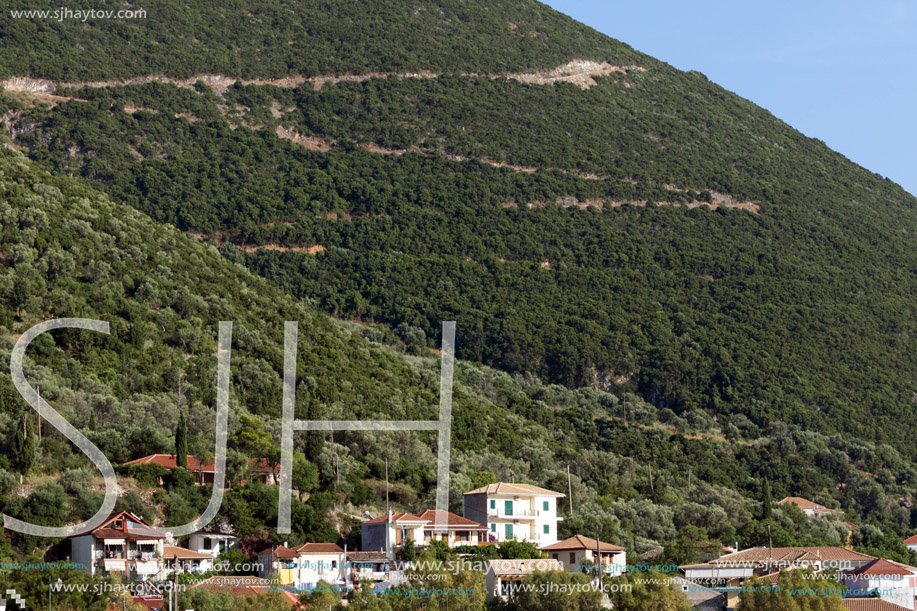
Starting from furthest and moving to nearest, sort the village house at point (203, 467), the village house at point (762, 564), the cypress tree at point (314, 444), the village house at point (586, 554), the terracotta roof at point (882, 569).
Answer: the cypress tree at point (314, 444) → the village house at point (762, 564) → the village house at point (586, 554) → the village house at point (203, 467) → the terracotta roof at point (882, 569)

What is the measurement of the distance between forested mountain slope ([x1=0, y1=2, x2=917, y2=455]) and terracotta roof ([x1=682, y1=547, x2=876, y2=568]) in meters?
44.2

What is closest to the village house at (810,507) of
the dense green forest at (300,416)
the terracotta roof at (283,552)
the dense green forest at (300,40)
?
the dense green forest at (300,416)

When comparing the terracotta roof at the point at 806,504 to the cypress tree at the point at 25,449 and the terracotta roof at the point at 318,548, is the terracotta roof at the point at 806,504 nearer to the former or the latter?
the terracotta roof at the point at 318,548

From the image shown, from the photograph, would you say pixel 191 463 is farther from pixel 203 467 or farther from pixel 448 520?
pixel 448 520

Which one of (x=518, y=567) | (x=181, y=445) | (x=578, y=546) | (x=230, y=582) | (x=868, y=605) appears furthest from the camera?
(x=578, y=546)

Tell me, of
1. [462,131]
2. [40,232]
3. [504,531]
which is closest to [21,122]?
[462,131]

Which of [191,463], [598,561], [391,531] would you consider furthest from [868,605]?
[191,463]

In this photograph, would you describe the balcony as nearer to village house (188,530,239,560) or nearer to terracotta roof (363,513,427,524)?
terracotta roof (363,513,427,524)

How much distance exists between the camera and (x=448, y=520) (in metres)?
57.5

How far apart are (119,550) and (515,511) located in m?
20.9

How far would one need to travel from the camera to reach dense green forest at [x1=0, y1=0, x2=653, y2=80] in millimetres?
141500

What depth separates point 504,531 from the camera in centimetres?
6072

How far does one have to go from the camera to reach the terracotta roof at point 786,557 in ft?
187

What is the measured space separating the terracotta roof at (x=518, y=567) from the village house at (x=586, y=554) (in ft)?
7.70
